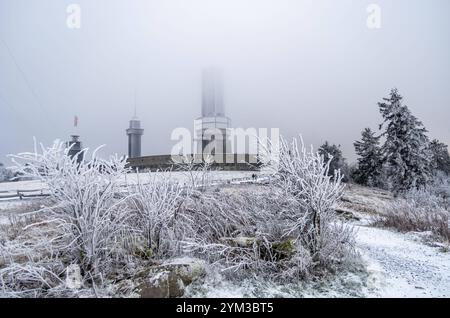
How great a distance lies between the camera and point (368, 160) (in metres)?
33.2

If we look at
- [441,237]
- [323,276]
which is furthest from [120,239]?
[441,237]

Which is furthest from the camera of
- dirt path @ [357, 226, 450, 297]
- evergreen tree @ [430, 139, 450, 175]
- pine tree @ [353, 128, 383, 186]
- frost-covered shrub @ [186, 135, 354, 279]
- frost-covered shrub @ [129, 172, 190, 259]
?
evergreen tree @ [430, 139, 450, 175]

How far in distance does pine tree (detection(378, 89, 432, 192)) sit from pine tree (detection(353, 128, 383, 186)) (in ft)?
30.3

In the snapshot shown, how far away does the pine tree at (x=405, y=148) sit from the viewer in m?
22.4

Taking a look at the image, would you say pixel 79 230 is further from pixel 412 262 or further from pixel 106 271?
pixel 412 262

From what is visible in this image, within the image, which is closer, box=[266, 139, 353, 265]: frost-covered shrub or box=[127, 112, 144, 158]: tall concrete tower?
box=[266, 139, 353, 265]: frost-covered shrub

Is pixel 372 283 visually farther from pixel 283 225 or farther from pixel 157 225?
pixel 157 225

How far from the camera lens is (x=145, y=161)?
35156mm

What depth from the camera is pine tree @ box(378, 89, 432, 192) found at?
2242cm

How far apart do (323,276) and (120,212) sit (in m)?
3.03

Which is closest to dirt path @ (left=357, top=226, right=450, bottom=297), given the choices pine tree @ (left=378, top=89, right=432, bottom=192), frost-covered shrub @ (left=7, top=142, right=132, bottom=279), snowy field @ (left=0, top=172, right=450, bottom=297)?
snowy field @ (left=0, top=172, right=450, bottom=297)

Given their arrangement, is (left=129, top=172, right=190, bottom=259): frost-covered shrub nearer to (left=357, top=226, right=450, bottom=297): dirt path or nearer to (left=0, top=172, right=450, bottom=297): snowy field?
(left=0, top=172, right=450, bottom=297): snowy field

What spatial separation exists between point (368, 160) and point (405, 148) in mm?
10814

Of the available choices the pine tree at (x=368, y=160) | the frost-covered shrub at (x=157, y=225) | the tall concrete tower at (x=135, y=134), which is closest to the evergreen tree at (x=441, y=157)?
the pine tree at (x=368, y=160)
